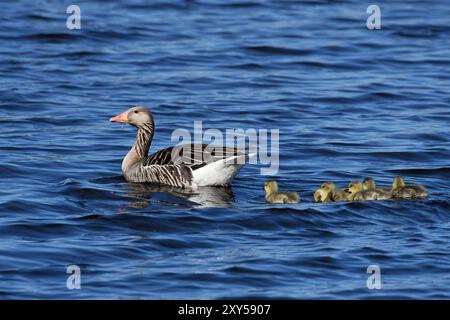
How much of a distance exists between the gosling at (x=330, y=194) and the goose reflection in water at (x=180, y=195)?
115 centimetres

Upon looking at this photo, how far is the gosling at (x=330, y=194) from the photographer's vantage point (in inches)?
538

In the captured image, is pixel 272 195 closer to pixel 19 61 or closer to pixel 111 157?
pixel 111 157

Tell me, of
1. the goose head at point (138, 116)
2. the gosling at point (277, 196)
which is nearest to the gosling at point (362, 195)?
the gosling at point (277, 196)

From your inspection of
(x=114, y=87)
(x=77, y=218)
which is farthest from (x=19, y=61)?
(x=77, y=218)

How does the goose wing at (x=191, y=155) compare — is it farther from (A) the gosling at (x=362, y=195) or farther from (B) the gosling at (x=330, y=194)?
(A) the gosling at (x=362, y=195)

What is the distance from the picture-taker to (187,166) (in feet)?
48.8

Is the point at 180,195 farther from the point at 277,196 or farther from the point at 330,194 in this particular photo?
the point at 330,194

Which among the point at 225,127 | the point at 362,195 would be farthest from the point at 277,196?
the point at 225,127

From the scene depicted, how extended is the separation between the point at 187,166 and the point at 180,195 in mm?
555

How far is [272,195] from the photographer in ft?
45.1

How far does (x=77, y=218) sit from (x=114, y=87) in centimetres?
949

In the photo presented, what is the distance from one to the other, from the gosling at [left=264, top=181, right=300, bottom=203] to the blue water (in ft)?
0.67
